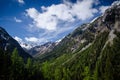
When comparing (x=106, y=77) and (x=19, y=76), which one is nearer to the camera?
(x=106, y=77)

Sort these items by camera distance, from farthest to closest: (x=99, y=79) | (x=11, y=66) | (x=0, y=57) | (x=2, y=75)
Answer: (x=99, y=79) < (x=11, y=66) < (x=0, y=57) < (x=2, y=75)

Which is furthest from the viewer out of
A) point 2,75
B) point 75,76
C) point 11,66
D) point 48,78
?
point 75,76

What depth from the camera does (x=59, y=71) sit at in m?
131

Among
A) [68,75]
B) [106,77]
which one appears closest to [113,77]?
[106,77]

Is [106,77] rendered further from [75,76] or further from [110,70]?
[75,76]

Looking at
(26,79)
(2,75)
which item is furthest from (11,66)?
(26,79)

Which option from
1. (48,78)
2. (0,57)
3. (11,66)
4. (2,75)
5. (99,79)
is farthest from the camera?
(48,78)

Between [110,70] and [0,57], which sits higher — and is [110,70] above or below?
below

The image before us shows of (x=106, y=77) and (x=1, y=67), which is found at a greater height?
(x=1, y=67)

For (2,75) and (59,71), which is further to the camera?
(59,71)

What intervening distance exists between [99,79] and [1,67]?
4265 cm

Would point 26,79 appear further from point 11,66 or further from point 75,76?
point 75,76

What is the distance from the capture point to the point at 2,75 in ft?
241

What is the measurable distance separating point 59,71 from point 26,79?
33679 mm
